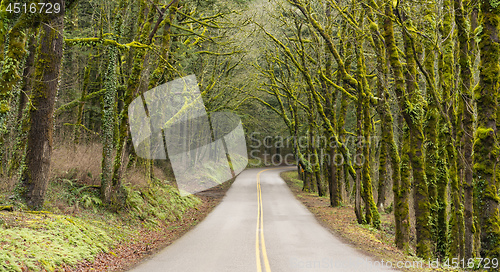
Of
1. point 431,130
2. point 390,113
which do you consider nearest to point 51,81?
point 390,113

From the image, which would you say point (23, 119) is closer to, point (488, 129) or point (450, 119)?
point (488, 129)

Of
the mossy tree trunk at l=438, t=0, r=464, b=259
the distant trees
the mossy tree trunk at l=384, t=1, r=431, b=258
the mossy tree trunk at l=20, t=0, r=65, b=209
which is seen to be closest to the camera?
the distant trees

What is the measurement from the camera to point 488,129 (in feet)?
21.4

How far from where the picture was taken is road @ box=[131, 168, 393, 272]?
7.49 meters

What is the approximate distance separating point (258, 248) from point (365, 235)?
485 cm

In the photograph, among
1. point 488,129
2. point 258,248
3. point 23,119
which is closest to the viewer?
point 488,129

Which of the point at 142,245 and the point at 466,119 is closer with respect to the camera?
the point at 466,119

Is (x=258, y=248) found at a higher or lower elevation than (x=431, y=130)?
lower

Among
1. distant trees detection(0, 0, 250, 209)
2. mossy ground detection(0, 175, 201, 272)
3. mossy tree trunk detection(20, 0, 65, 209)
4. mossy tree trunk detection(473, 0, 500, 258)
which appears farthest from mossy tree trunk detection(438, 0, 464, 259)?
mossy tree trunk detection(20, 0, 65, 209)

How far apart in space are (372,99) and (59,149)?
13.0 metres

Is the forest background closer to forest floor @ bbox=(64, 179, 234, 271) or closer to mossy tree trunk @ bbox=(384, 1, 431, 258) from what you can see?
mossy tree trunk @ bbox=(384, 1, 431, 258)

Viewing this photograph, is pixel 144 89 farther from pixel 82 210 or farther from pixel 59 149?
pixel 82 210

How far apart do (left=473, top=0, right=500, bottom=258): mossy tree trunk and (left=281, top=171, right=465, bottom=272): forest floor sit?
183 centimetres

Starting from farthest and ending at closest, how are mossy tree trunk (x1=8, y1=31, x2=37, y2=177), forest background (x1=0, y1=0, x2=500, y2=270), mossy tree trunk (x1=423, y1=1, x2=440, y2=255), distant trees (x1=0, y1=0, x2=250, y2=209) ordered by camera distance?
1. mossy tree trunk (x1=8, y1=31, x2=37, y2=177)
2. mossy tree trunk (x1=423, y1=1, x2=440, y2=255)
3. distant trees (x1=0, y1=0, x2=250, y2=209)
4. forest background (x1=0, y1=0, x2=500, y2=270)
